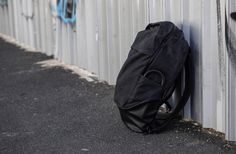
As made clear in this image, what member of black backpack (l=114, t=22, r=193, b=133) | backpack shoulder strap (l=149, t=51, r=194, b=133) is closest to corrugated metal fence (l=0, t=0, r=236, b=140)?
backpack shoulder strap (l=149, t=51, r=194, b=133)

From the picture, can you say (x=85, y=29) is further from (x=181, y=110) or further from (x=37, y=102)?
(x=181, y=110)

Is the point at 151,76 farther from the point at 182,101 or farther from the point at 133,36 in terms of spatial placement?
the point at 133,36

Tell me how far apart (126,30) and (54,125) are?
185 centimetres

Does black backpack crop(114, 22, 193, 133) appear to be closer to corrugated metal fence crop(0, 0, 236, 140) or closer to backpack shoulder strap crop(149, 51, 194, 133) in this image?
backpack shoulder strap crop(149, 51, 194, 133)

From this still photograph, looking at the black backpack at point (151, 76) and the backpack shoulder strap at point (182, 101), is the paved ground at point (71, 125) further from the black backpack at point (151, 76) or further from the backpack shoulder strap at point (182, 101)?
the black backpack at point (151, 76)

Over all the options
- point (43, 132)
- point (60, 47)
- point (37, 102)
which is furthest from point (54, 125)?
point (60, 47)

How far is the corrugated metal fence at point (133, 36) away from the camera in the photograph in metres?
5.18

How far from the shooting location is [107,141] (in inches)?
215

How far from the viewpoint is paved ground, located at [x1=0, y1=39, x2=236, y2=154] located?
526cm

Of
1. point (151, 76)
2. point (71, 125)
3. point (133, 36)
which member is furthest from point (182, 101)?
point (133, 36)

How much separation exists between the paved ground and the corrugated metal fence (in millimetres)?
306

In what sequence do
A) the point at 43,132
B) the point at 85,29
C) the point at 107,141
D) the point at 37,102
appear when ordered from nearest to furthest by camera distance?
the point at 107,141 < the point at 43,132 < the point at 37,102 < the point at 85,29

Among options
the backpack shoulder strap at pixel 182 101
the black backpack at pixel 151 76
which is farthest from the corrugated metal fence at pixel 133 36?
the black backpack at pixel 151 76

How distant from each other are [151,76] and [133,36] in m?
1.72
